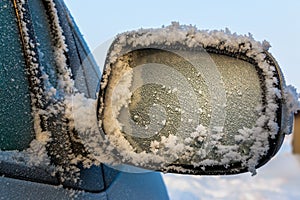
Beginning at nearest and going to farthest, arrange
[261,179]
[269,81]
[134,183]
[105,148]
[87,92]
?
[269,81]
[105,148]
[87,92]
[134,183]
[261,179]

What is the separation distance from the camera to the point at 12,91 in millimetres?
1177

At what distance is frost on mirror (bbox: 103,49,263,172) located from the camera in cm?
111

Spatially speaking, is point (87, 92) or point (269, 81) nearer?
Answer: point (269, 81)

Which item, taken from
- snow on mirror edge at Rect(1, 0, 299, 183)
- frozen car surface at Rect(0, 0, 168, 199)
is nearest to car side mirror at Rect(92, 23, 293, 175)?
snow on mirror edge at Rect(1, 0, 299, 183)

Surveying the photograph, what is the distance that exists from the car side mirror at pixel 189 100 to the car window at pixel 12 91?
0.65 feet

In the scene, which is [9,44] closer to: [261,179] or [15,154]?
[15,154]

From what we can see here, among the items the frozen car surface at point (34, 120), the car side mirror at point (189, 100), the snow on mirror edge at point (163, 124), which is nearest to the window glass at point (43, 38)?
the frozen car surface at point (34, 120)

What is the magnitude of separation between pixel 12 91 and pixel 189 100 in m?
0.43

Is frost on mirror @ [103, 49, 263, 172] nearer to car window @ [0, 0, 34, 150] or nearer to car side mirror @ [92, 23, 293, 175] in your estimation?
car side mirror @ [92, 23, 293, 175]

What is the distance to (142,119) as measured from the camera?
1.18 metres

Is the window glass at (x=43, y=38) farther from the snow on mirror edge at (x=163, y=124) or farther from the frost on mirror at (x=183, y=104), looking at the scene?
the frost on mirror at (x=183, y=104)

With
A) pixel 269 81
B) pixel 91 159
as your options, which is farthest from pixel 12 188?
pixel 269 81

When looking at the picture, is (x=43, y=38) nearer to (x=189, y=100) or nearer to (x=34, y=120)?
(x=34, y=120)

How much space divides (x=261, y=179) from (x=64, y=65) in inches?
175
